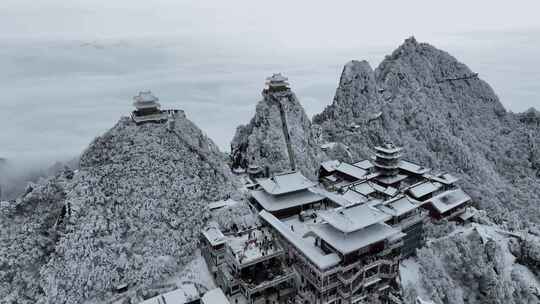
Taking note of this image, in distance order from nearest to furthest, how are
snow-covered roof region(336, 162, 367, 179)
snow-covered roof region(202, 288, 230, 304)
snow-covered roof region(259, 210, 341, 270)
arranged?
1. snow-covered roof region(259, 210, 341, 270)
2. snow-covered roof region(202, 288, 230, 304)
3. snow-covered roof region(336, 162, 367, 179)

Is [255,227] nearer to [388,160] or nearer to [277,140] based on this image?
[277,140]

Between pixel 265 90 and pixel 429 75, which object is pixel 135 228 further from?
pixel 429 75

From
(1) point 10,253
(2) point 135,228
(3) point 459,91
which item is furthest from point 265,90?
Answer: (3) point 459,91

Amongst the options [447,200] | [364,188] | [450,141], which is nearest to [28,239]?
[364,188]

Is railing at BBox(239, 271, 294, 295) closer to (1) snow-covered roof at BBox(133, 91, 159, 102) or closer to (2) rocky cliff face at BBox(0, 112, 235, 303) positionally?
(2) rocky cliff face at BBox(0, 112, 235, 303)

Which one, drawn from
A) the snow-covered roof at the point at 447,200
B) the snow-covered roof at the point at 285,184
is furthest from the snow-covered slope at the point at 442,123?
the snow-covered roof at the point at 285,184

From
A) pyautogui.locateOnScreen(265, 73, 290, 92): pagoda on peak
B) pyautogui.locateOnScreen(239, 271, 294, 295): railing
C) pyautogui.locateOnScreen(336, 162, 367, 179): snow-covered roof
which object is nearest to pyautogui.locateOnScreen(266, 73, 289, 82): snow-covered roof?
pyautogui.locateOnScreen(265, 73, 290, 92): pagoda on peak
